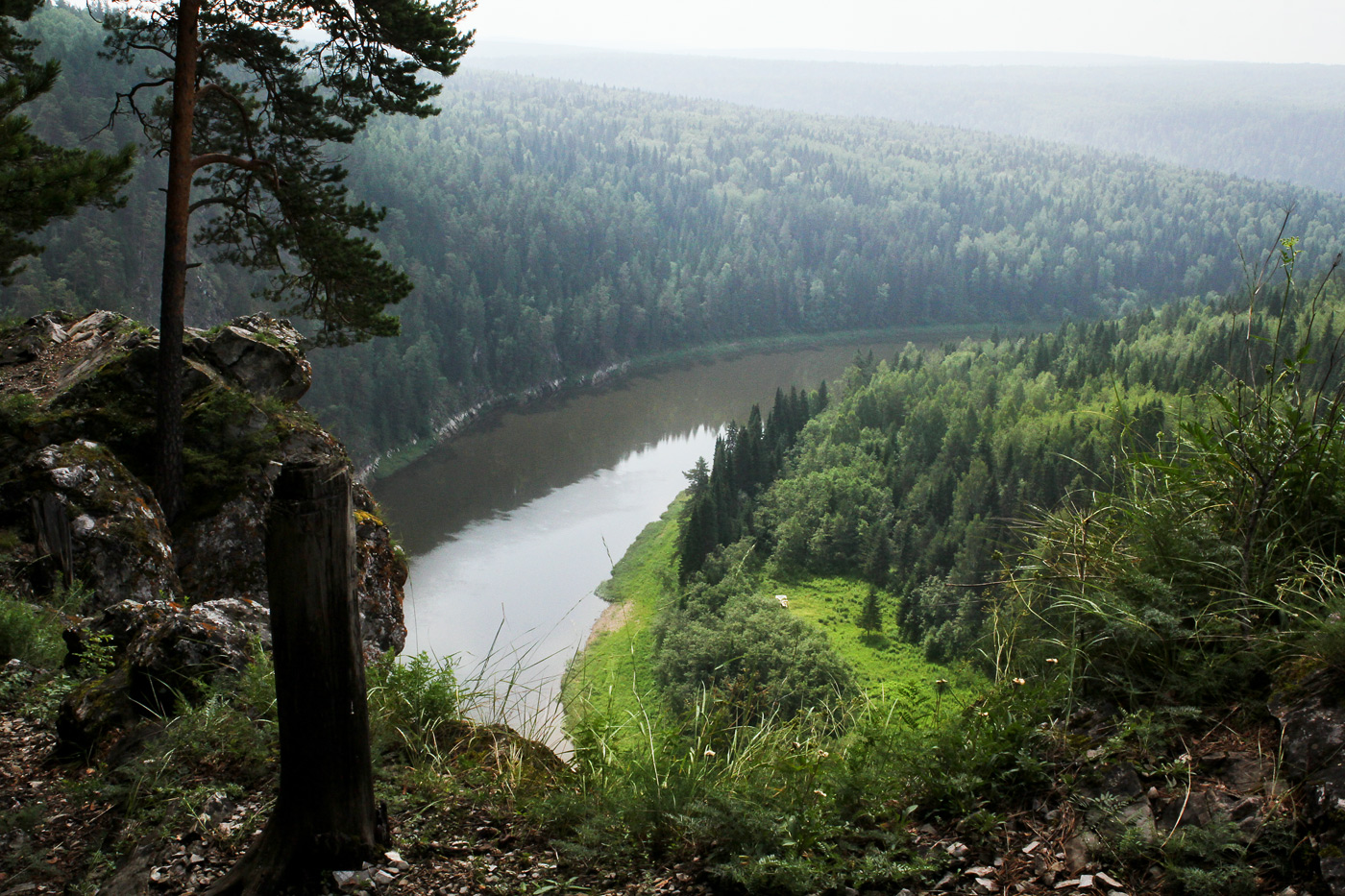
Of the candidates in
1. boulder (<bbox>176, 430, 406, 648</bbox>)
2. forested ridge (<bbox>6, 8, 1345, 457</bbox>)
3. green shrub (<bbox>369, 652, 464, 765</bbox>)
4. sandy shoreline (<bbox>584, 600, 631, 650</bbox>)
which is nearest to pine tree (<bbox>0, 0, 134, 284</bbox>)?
boulder (<bbox>176, 430, 406, 648</bbox>)

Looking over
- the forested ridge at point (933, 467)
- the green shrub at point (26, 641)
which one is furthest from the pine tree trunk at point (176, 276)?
the forested ridge at point (933, 467)

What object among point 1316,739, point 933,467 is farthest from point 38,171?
point 933,467

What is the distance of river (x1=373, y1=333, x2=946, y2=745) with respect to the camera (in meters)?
32.8

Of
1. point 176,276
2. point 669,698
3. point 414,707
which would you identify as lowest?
point 669,698

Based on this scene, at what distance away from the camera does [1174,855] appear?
2.84 metres

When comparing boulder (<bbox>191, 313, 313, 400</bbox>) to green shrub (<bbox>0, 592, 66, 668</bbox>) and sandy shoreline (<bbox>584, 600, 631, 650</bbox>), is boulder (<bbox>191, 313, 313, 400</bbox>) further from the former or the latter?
sandy shoreline (<bbox>584, 600, 631, 650</bbox>)

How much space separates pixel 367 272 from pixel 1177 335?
2783 inches

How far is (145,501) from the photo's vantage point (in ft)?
25.5

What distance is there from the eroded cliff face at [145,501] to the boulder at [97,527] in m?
0.01

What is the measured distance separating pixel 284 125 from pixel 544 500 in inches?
1563

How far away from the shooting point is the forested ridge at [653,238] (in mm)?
61375

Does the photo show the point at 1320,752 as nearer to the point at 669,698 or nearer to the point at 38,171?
the point at 38,171

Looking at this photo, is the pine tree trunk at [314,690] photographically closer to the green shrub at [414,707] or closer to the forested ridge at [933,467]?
the green shrub at [414,707]

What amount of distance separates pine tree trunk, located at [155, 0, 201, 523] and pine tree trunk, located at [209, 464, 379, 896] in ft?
21.0
